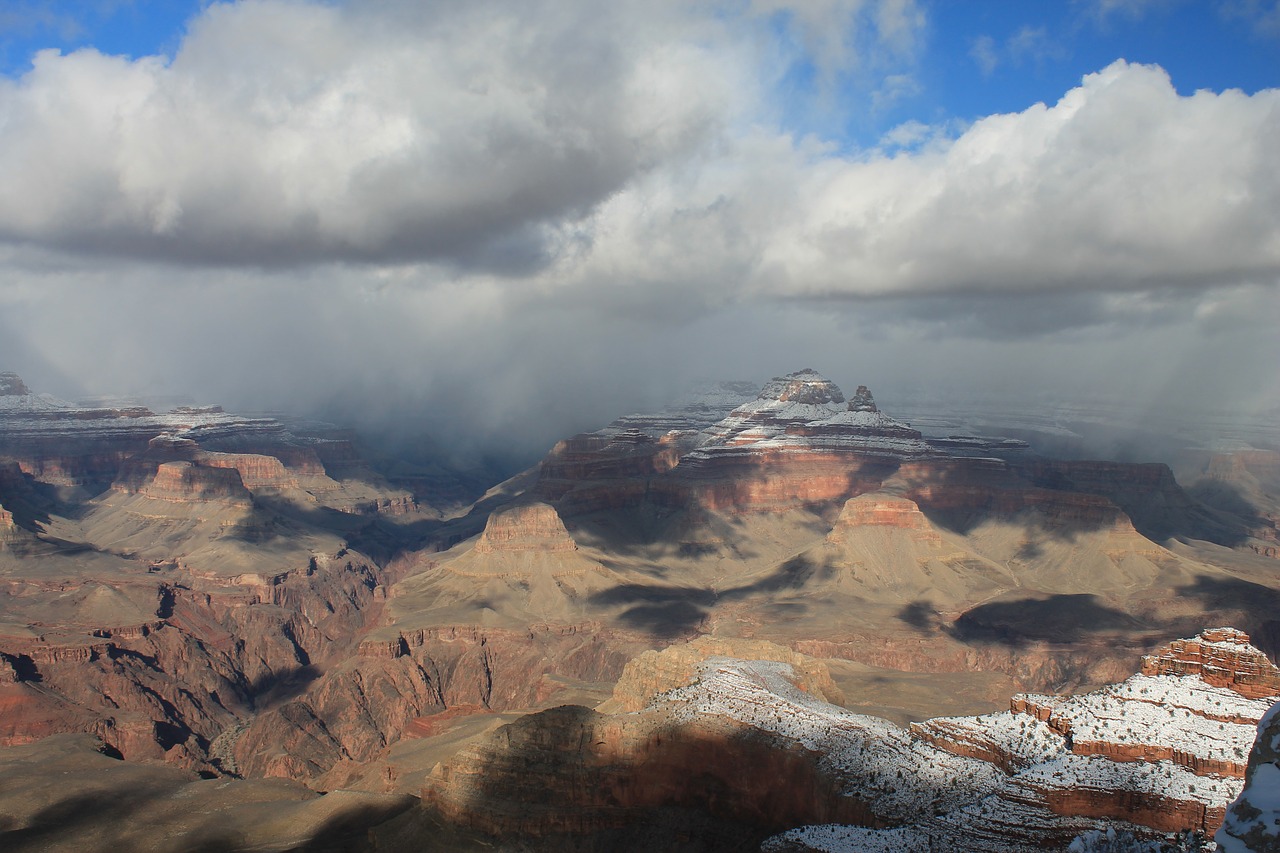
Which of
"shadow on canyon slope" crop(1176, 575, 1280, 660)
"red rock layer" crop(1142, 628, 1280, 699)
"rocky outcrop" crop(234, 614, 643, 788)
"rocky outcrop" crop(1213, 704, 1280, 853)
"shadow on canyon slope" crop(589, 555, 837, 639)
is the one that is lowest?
"rocky outcrop" crop(234, 614, 643, 788)

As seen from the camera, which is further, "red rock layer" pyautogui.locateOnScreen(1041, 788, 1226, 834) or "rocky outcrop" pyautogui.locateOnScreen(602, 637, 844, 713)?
"rocky outcrop" pyautogui.locateOnScreen(602, 637, 844, 713)

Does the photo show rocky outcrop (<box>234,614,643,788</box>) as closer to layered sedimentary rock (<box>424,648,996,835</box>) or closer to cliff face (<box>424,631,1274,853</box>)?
layered sedimentary rock (<box>424,648,996,835</box>)

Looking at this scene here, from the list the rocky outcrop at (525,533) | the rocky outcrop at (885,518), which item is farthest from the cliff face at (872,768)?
the rocky outcrop at (885,518)

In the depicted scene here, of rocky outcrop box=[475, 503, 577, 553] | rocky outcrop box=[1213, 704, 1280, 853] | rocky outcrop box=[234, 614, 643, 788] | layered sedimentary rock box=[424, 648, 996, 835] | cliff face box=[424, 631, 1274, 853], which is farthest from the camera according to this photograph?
rocky outcrop box=[475, 503, 577, 553]

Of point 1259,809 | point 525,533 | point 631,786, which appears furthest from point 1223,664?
point 525,533

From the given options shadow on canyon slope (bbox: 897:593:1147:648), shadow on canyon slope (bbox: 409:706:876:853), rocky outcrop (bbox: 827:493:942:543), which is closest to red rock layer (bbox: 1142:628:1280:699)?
shadow on canyon slope (bbox: 409:706:876:853)

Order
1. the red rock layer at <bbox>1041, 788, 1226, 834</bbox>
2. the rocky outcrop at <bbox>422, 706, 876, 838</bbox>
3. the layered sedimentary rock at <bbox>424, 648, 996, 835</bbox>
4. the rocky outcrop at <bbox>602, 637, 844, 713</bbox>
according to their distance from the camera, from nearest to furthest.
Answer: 1. the red rock layer at <bbox>1041, 788, 1226, 834</bbox>
2. the layered sedimentary rock at <bbox>424, 648, 996, 835</bbox>
3. the rocky outcrop at <bbox>422, 706, 876, 838</bbox>
4. the rocky outcrop at <bbox>602, 637, 844, 713</bbox>

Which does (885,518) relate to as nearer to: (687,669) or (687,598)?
(687,598)
